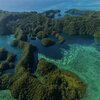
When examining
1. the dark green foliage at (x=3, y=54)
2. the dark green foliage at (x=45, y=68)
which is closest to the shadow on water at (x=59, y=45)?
the dark green foliage at (x=45, y=68)

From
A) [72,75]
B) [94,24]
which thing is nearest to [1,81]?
[72,75]

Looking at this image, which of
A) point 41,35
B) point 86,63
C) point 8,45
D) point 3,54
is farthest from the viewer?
point 41,35

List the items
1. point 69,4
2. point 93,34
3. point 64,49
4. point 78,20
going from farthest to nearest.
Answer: point 69,4 → point 78,20 → point 93,34 → point 64,49

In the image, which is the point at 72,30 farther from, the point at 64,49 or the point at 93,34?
the point at 64,49

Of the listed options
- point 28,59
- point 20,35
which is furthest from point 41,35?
point 28,59

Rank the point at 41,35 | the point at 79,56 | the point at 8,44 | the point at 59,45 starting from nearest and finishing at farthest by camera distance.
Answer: the point at 79,56 < the point at 59,45 < the point at 8,44 < the point at 41,35

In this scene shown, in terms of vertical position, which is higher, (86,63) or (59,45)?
(86,63)

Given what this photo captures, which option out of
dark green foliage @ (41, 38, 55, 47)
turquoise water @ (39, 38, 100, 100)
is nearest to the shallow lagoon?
turquoise water @ (39, 38, 100, 100)

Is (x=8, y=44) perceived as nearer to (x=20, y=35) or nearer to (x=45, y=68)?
(x=20, y=35)
